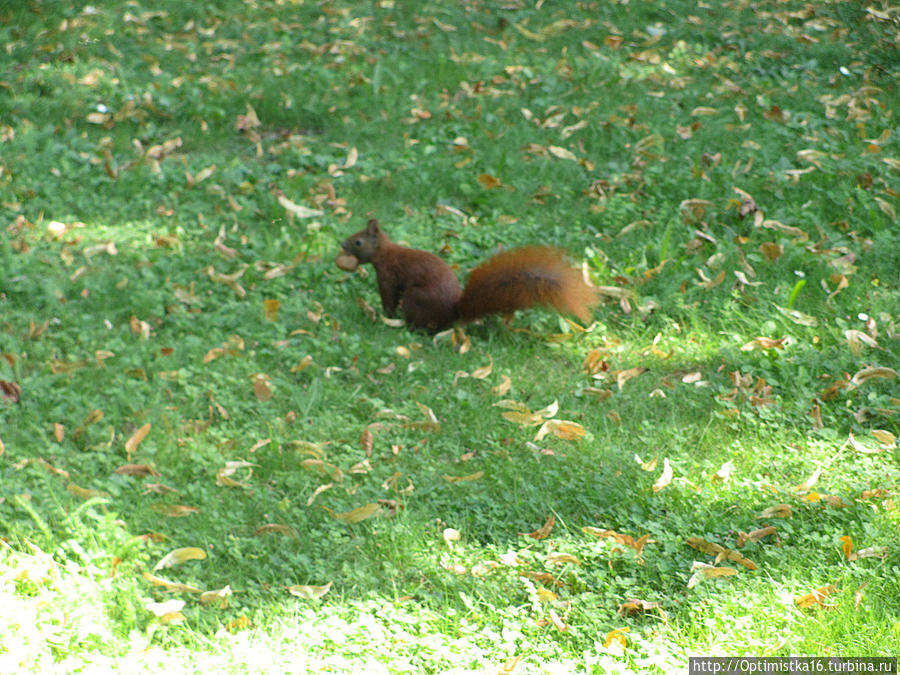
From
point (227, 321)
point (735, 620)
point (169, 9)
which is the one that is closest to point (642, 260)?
point (227, 321)

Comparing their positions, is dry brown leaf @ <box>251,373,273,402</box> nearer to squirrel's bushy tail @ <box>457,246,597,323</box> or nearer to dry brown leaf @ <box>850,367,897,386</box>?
squirrel's bushy tail @ <box>457,246,597,323</box>

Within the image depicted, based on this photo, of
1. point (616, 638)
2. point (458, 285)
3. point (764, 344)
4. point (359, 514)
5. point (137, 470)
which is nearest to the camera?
point (616, 638)

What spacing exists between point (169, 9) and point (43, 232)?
13.1 ft

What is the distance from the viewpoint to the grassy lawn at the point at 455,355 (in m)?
2.88

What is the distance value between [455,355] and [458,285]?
16.2 inches

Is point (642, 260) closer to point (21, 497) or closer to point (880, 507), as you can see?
point (880, 507)

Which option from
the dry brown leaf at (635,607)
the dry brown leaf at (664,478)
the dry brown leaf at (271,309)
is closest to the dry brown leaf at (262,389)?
the dry brown leaf at (271,309)

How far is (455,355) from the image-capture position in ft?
14.7

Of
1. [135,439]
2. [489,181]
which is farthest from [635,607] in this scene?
[489,181]

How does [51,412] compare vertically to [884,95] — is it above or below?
below

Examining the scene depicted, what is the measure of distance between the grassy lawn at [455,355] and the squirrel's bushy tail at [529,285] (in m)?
0.23

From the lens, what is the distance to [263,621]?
9.62 ft

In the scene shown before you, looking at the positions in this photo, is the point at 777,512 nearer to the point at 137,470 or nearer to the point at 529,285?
the point at 529,285

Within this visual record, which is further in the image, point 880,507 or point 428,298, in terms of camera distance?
point 428,298
